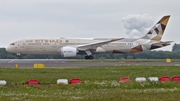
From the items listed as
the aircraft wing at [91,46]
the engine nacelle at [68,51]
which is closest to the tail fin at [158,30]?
the aircraft wing at [91,46]

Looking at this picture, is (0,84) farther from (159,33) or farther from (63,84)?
(159,33)

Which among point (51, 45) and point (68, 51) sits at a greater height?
point (51, 45)

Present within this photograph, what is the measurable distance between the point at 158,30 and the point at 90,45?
13076 millimetres

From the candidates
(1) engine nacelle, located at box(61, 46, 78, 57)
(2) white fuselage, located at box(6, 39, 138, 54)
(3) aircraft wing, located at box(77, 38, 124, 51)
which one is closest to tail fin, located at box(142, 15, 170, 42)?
(2) white fuselage, located at box(6, 39, 138, 54)

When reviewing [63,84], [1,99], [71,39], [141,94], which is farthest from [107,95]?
[71,39]

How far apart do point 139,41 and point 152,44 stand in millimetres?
2324

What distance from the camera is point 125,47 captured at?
67938 millimetres

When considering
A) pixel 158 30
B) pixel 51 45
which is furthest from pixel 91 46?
pixel 158 30

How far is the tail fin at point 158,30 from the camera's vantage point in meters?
69.4

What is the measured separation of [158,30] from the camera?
69438 mm

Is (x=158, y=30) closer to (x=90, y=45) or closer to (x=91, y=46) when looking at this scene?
(x=91, y=46)

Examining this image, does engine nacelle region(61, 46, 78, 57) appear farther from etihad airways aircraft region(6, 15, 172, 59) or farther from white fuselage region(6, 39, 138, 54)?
white fuselage region(6, 39, 138, 54)

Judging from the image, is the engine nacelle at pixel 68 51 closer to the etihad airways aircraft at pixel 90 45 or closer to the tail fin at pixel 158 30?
the etihad airways aircraft at pixel 90 45

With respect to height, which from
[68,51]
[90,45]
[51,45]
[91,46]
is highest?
[51,45]
